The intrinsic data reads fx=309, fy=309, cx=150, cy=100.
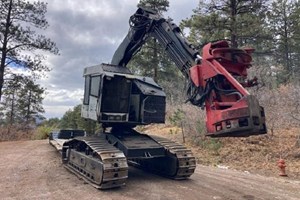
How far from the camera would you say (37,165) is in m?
9.67

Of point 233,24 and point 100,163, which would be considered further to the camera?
point 233,24

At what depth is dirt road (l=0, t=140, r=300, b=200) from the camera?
642 cm

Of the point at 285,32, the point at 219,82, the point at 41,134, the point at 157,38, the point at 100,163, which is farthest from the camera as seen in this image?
the point at 285,32

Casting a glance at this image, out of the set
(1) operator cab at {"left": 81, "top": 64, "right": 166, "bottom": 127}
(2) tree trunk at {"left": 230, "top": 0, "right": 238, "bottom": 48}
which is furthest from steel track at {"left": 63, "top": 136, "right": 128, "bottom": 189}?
(2) tree trunk at {"left": 230, "top": 0, "right": 238, "bottom": 48}

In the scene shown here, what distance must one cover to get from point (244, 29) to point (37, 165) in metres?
12.9

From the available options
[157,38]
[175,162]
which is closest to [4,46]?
[157,38]

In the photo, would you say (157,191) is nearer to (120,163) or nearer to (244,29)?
(120,163)

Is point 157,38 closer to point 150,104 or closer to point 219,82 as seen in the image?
point 150,104

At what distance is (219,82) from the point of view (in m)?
5.54

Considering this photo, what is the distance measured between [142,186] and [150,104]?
6.77 feet

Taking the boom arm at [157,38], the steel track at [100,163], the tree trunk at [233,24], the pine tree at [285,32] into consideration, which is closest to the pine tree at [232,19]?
the tree trunk at [233,24]

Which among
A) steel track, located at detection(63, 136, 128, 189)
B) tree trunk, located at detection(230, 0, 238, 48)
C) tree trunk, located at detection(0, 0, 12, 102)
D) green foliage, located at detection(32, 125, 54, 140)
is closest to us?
steel track, located at detection(63, 136, 128, 189)

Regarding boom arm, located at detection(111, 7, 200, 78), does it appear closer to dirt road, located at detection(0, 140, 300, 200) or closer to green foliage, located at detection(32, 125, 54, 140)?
dirt road, located at detection(0, 140, 300, 200)

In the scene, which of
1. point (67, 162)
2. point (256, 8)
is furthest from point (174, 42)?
point (256, 8)
